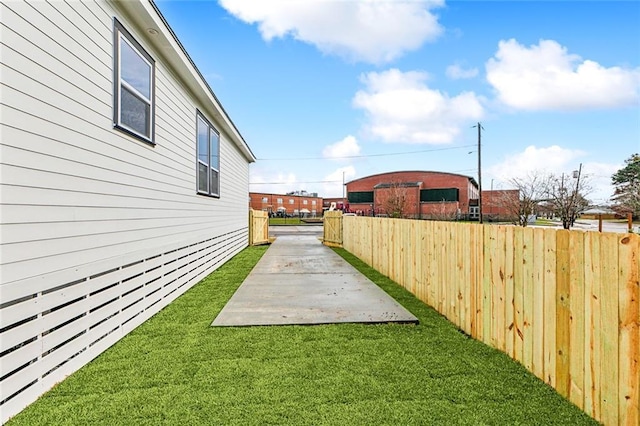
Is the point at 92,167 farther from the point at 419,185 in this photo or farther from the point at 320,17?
the point at 419,185

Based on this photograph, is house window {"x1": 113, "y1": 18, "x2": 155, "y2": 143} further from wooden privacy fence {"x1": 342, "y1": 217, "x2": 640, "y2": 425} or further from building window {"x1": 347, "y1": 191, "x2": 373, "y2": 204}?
building window {"x1": 347, "y1": 191, "x2": 373, "y2": 204}

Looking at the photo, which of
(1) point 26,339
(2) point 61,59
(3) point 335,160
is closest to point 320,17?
(2) point 61,59

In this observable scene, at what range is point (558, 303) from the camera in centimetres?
248

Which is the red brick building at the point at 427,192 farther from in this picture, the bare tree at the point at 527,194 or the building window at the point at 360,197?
the bare tree at the point at 527,194

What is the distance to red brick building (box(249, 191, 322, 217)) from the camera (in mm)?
58844

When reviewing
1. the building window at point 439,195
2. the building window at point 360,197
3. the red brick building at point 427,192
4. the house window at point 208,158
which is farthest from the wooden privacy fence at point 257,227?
the building window at point 360,197

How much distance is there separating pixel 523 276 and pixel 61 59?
14.3 ft

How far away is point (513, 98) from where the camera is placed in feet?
52.4

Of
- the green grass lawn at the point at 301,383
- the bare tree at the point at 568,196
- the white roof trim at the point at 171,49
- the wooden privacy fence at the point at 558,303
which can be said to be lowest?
the green grass lawn at the point at 301,383

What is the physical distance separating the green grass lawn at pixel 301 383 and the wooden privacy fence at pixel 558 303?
0.19m

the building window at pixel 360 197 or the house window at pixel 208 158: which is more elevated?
the building window at pixel 360 197

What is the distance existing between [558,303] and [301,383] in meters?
2.02

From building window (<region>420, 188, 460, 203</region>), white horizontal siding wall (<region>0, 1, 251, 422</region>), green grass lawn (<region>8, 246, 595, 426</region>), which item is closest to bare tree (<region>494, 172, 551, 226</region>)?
green grass lawn (<region>8, 246, 595, 426</region>)

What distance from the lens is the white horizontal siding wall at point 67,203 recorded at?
2314 mm
